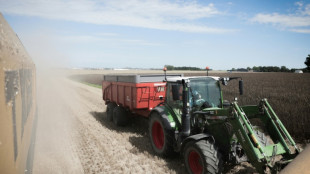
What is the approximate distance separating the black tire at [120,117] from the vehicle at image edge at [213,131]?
7.99ft

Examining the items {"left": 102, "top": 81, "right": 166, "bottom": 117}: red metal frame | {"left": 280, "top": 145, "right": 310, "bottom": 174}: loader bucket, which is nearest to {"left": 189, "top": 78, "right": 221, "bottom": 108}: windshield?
{"left": 102, "top": 81, "right": 166, "bottom": 117}: red metal frame

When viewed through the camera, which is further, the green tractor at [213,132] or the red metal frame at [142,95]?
the red metal frame at [142,95]

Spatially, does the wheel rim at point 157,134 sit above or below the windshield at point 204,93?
below

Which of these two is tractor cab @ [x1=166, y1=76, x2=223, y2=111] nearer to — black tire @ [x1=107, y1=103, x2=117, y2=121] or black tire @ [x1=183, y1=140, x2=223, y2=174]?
black tire @ [x1=183, y1=140, x2=223, y2=174]

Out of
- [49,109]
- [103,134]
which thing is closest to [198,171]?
[103,134]

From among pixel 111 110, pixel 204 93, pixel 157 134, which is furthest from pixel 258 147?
pixel 111 110

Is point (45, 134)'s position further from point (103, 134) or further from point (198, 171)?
point (198, 171)

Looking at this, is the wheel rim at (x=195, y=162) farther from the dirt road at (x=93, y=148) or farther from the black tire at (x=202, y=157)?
the dirt road at (x=93, y=148)

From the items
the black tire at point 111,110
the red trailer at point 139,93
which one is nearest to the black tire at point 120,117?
the red trailer at point 139,93

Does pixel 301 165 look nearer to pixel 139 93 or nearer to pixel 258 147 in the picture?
pixel 258 147

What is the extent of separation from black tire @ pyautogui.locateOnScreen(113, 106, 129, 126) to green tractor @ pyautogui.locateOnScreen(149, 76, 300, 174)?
2.43 metres

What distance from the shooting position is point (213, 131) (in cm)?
440

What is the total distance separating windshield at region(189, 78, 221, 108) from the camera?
193 inches

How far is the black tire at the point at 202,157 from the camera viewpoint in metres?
3.74
